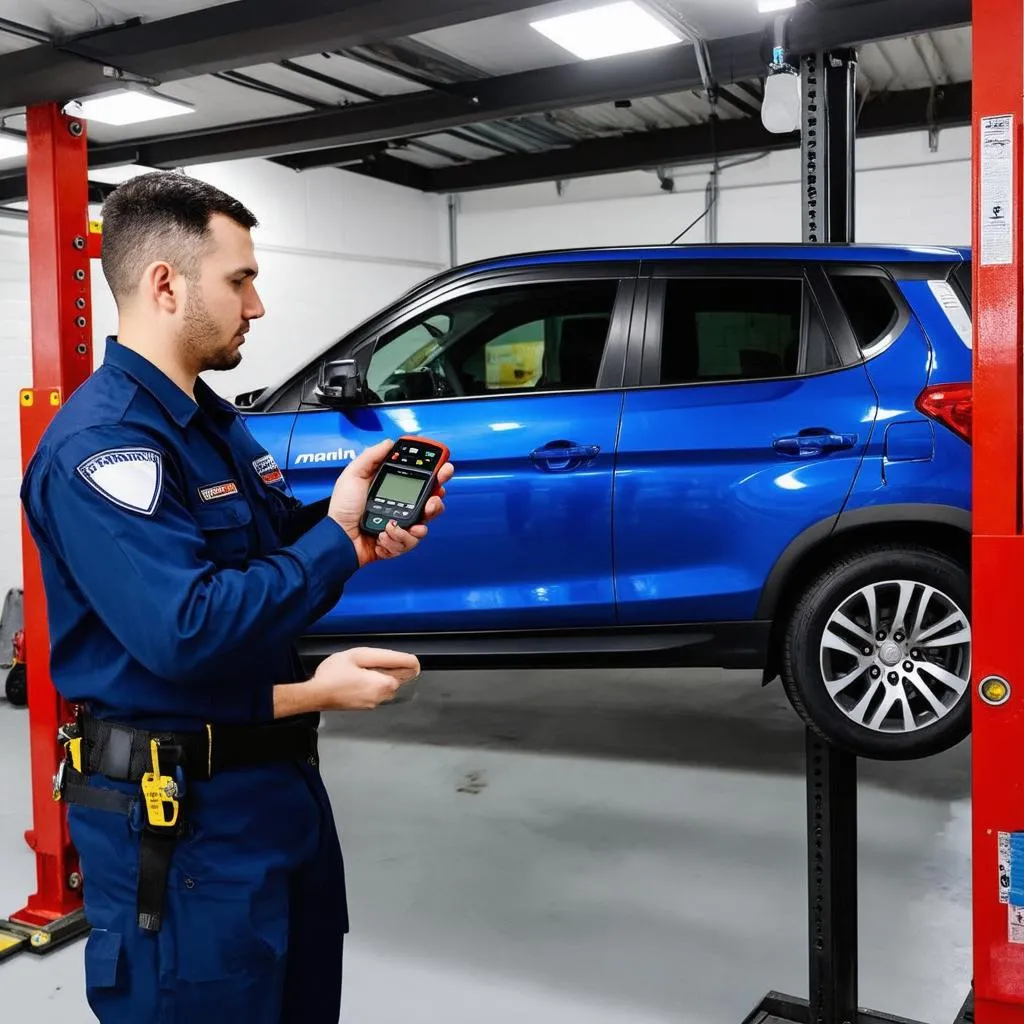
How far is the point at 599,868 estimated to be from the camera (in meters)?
3.54

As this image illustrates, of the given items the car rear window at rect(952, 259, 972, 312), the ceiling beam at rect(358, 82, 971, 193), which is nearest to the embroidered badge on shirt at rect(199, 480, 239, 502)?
the car rear window at rect(952, 259, 972, 312)

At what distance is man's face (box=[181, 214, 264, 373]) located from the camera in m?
1.54

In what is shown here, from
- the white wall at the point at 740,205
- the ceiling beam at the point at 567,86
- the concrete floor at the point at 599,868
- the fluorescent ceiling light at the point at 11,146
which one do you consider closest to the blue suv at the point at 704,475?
the concrete floor at the point at 599,868

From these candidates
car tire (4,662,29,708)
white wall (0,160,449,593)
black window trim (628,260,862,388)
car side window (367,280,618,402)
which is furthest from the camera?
white wall (0,160,449,593)

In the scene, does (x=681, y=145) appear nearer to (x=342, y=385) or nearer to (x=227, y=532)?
(x=342, y=385)

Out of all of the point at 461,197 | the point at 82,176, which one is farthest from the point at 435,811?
the point at 461,197

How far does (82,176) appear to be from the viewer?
314 centimetres

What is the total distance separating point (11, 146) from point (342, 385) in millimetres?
3032

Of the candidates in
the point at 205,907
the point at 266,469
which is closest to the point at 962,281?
the point at 266,469

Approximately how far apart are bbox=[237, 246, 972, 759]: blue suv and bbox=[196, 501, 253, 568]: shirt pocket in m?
2.04

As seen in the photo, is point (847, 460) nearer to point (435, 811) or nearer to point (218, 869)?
point (435, 811)

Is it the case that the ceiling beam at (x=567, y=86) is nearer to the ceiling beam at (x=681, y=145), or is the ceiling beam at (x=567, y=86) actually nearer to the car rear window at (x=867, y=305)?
the car rear window at (x=867, y=305)

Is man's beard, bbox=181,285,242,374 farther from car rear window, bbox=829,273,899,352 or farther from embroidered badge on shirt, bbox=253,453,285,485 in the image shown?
car rear window, bbox=829,273,899,352

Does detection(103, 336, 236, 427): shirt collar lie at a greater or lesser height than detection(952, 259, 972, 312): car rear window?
lesser
